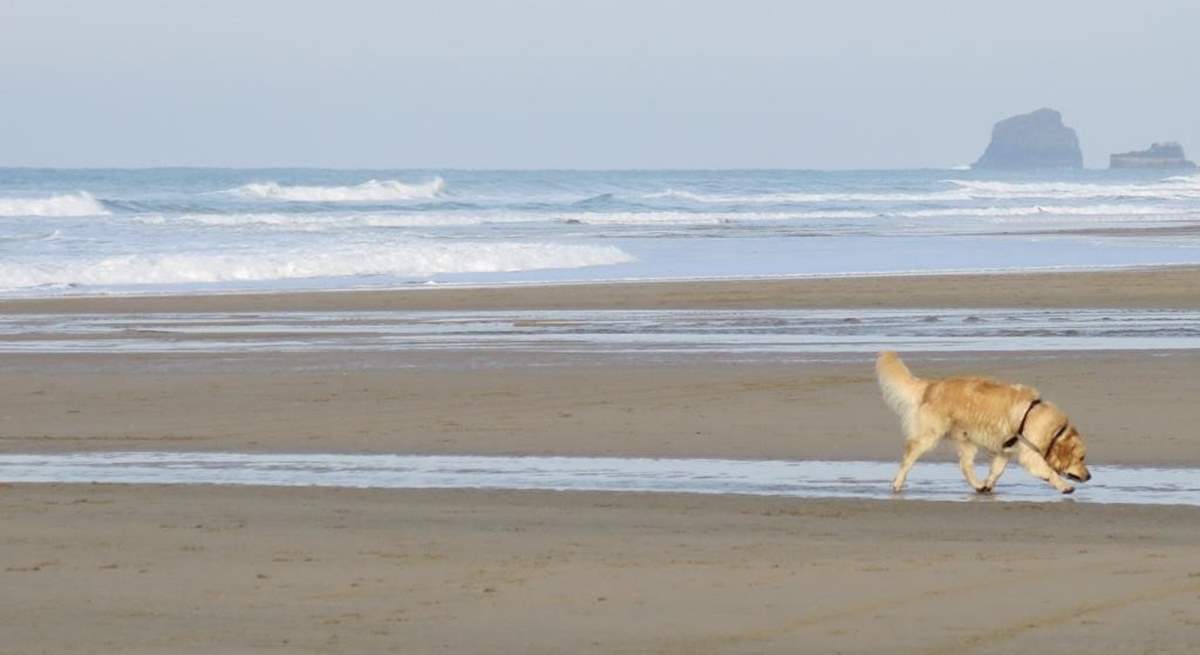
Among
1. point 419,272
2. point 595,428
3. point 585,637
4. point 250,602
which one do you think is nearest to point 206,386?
point 595,428

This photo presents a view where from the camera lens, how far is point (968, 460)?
27.7 feet

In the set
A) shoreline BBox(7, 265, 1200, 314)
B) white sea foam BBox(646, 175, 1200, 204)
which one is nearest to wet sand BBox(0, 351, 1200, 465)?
shoreline BBox(7, 265, 1200, 314)

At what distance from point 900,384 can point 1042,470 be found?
75 centimetres

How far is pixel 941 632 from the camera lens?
529 cm

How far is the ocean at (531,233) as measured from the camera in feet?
86.7

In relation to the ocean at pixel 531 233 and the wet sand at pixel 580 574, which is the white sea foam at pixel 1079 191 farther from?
the wet sand at pixel 580 574

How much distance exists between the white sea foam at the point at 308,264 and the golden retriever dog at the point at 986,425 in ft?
59.5

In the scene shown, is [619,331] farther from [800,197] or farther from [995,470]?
[800,197]

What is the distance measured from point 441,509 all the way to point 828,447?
2.65 meters

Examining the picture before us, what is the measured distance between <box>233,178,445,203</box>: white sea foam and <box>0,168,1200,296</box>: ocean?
0.42 ft

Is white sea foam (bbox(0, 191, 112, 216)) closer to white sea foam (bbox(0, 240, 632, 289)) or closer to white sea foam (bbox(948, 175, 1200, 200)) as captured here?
white sea foam (bbox(0, 240, 632, 289))

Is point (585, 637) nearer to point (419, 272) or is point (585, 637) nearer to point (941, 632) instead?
point (941, 632)

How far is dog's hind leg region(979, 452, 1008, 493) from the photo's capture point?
8.33 meters

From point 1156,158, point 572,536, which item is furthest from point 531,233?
point 1156,158
